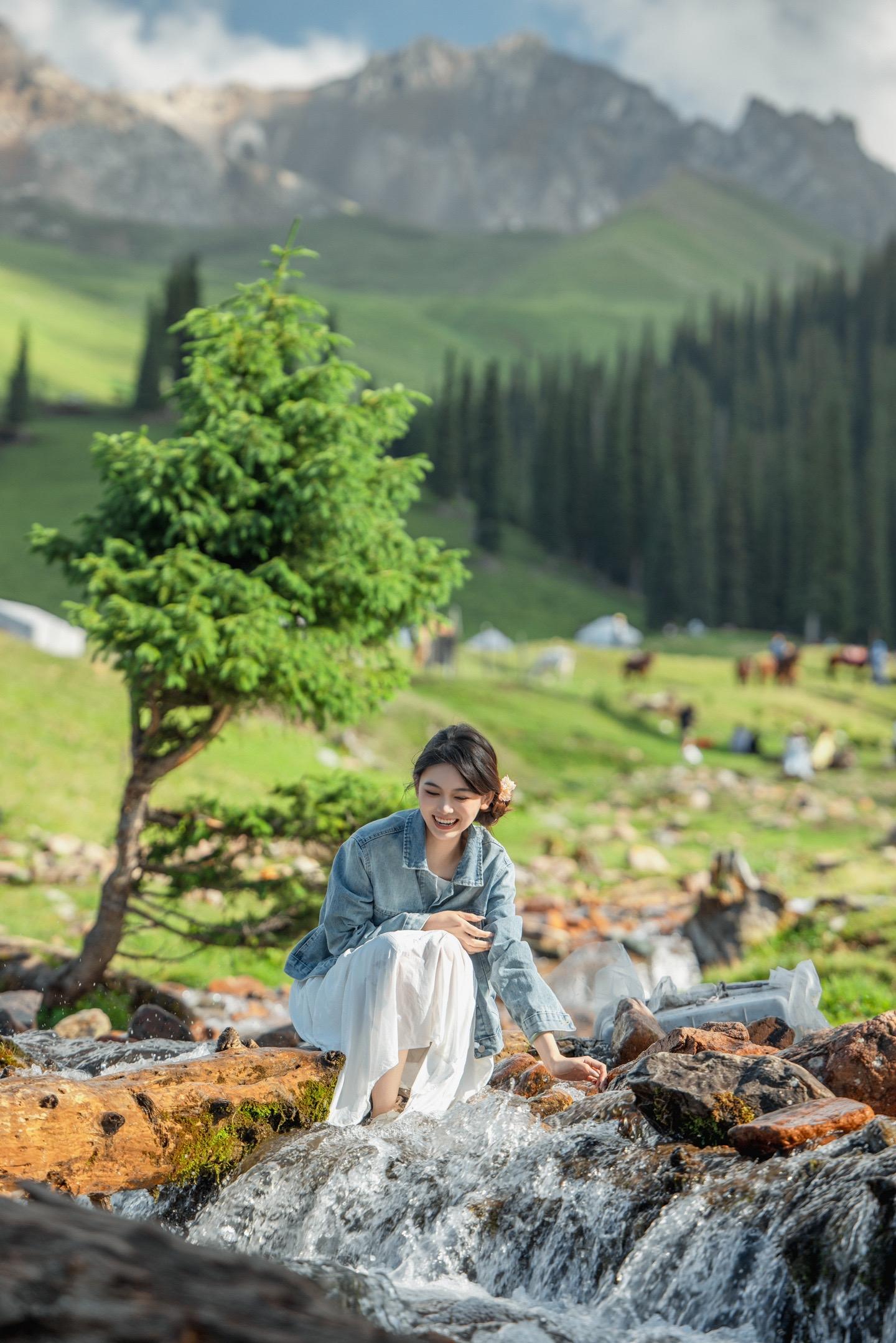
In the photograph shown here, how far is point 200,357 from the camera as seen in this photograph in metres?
9.85

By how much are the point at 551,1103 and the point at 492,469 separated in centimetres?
8842

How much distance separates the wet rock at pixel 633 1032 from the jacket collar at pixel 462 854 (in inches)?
53.5

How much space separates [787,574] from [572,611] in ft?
70.9

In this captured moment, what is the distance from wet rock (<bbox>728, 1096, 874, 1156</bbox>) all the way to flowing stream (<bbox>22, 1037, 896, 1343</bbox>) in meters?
0.08

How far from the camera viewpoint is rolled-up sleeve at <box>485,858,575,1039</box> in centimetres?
543

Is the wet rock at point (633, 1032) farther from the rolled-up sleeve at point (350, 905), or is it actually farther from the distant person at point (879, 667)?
the distant person at point (879, 667)

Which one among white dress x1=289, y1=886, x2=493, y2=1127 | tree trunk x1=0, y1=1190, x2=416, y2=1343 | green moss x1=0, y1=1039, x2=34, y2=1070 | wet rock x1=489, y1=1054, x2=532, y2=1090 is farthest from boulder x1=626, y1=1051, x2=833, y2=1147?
green moss x1=0, y1=1039, x2=34, y2=1070

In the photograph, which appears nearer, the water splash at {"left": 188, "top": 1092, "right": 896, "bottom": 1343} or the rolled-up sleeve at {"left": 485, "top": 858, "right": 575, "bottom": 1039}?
the water splash at {"left": 188, "top": 1092, "right": 896, "bottom": 1343}

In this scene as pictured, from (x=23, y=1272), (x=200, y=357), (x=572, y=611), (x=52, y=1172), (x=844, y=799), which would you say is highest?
(x=200, y=357)

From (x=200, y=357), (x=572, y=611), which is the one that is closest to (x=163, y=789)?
(x=200, y=357)

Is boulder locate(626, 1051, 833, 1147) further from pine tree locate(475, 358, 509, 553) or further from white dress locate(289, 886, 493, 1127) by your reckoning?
pine tree locate(475, 358, 509, 553)

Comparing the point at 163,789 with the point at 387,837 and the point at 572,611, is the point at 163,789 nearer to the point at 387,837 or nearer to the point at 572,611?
the point at 387,837

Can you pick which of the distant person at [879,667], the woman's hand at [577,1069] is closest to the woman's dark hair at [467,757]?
the woman's hand at [577,1069]

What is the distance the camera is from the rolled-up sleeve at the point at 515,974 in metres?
5.43
